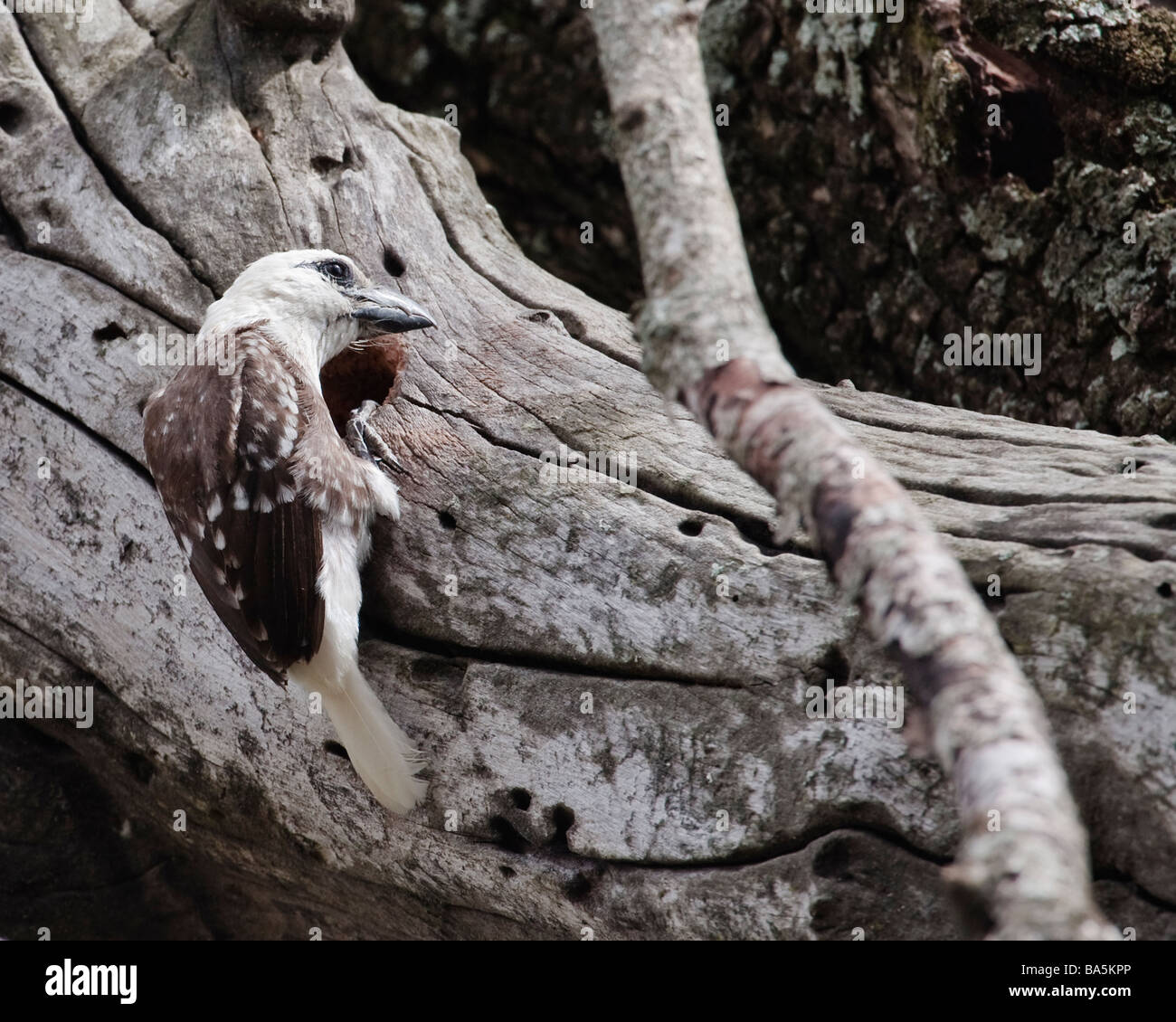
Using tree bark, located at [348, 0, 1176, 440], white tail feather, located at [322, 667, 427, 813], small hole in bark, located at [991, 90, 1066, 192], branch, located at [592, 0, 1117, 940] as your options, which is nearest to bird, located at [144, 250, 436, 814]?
white tail feather, located at [322, 667, 427, 813]

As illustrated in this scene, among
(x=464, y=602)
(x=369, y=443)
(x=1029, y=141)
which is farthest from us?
(x=1029, y=141)

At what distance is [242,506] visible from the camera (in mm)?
2660

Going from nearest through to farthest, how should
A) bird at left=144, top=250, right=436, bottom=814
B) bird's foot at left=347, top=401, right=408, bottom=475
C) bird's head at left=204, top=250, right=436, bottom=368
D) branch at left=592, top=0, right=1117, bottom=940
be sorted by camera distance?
1. branch at left=592, top=0, right=1117, bottom=940
2. bird at left=144, top=250, right=436, bottom=814
3. bird's foot at left=347, top=401, right=408, bottom=475
4. bird's head at left=204, top=250, right=436, bottom=368

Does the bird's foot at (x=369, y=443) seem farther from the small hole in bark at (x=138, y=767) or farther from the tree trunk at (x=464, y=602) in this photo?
the small hole in bark at (x=138, y=767)

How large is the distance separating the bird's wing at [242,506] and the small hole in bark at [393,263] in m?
0.47

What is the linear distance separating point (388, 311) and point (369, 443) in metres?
0.33

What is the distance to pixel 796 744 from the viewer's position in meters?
2.20

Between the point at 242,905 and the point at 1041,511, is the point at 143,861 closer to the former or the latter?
the point at 242,905

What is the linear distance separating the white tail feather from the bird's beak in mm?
863

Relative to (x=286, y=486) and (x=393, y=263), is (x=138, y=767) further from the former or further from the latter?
(x=393, y=263)

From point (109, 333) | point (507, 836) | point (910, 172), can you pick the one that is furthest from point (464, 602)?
point (910, 172)

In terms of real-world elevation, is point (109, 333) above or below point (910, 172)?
below

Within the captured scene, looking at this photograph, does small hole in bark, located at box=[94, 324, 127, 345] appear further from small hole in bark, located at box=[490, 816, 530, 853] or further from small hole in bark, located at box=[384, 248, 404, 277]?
small hole in bark, located at box=[490, 816, 530, 853]

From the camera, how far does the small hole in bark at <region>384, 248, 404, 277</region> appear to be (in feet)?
9.98
